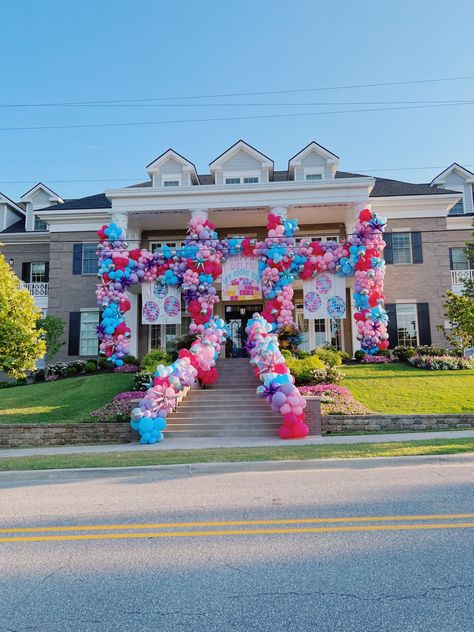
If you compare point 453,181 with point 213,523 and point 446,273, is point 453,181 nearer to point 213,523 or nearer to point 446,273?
point 446,273

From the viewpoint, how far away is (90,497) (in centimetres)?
670

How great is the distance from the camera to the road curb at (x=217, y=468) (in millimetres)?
8219

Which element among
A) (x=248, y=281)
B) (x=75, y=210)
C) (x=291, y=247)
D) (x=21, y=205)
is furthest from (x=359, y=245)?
(x=21, y=205)

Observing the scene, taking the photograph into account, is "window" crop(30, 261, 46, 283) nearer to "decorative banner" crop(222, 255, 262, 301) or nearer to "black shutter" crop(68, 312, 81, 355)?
"black shutter" crop(68, 312, 81, 355)

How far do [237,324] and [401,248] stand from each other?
30.9 ft

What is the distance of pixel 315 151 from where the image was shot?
25328 mm

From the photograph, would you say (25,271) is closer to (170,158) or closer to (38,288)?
(38,288)

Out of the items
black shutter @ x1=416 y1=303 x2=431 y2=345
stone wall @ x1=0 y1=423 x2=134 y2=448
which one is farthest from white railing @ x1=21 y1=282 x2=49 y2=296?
black shutter @ x1=416 y1=303 x2=431 y2=345

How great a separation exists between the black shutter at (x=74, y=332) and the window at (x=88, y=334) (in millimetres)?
158

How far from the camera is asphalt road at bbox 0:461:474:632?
3.23 metres

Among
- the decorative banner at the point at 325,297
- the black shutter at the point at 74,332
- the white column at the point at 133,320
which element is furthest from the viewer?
the black shutter at the point at 74,332

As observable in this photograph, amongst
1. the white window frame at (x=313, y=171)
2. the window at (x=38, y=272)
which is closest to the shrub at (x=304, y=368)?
the white window frame at (x=313, y=171)

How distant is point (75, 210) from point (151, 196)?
5052mm

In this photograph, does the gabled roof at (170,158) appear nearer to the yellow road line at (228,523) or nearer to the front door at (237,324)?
the front door at (237,324)
